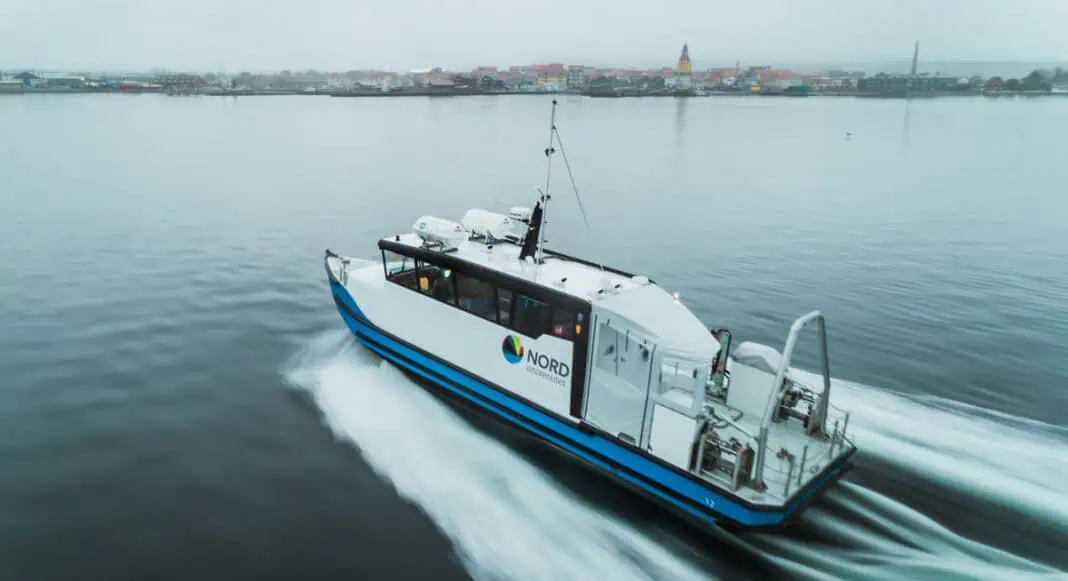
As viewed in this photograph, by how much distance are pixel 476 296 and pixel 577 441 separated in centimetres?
320

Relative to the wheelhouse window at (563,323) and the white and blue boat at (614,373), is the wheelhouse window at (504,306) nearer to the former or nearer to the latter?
the white and blue boat at (614,373)

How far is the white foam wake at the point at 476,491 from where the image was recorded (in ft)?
29.5

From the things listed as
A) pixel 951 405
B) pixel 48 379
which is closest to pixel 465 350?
pixel 48 379

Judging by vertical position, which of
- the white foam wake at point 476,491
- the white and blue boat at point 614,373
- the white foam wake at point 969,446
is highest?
the white and blue boat at point 614,373

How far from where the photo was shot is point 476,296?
456 inches

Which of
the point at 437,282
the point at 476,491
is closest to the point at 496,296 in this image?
the point at 437,282

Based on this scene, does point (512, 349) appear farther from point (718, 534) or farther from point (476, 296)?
point (718, 534)

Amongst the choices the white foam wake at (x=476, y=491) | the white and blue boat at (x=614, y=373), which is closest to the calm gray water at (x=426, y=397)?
the white foam wake at (x=476, y=491)

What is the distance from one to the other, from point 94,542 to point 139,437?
2.87 meters

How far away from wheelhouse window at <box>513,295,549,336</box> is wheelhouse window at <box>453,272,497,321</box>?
23.6 inches

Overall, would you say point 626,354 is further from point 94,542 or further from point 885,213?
point 885,213

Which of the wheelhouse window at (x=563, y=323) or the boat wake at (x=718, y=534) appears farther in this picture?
the wheelhouse window at (x=563, y=323)

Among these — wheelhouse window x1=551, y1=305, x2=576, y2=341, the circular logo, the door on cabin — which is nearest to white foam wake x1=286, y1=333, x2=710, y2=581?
the door on cabin

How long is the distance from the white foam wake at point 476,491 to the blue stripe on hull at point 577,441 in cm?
61
